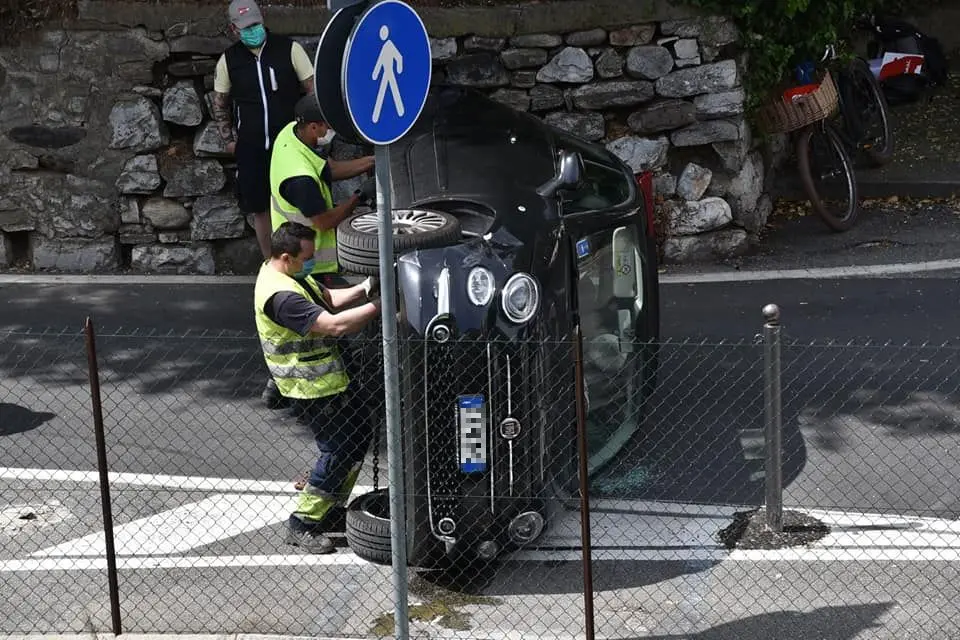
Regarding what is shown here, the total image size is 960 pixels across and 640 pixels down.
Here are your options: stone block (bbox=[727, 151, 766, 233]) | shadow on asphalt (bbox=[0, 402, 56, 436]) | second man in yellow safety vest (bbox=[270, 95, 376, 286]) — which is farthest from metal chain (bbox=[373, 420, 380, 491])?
stone block (bbox=[727, 151, 766, 233])

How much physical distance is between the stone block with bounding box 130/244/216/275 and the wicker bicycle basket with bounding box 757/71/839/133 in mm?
4716

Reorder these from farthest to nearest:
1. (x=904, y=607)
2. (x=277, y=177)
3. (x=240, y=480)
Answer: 1. (x=277, y=177)
2. (x=240, y=480)
3. (x=904, y=607)

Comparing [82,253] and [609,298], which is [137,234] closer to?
[82,253]

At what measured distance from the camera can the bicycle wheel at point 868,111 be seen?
44.9 ft

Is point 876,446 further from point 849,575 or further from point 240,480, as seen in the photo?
point 240,480

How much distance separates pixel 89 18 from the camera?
11.9 metres

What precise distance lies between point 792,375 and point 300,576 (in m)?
3.64

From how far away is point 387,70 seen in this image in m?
5.61

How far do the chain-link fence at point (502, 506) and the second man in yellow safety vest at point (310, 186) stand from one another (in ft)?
3.44

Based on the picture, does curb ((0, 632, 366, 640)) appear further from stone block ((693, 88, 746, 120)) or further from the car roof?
stone block ((693, 88, 746, 120))

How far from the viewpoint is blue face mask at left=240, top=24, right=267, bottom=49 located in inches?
420

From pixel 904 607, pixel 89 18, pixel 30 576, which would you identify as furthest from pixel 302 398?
pixel 89 18

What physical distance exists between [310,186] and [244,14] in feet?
7.71

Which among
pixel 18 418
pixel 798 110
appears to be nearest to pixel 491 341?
pixel 18 418
